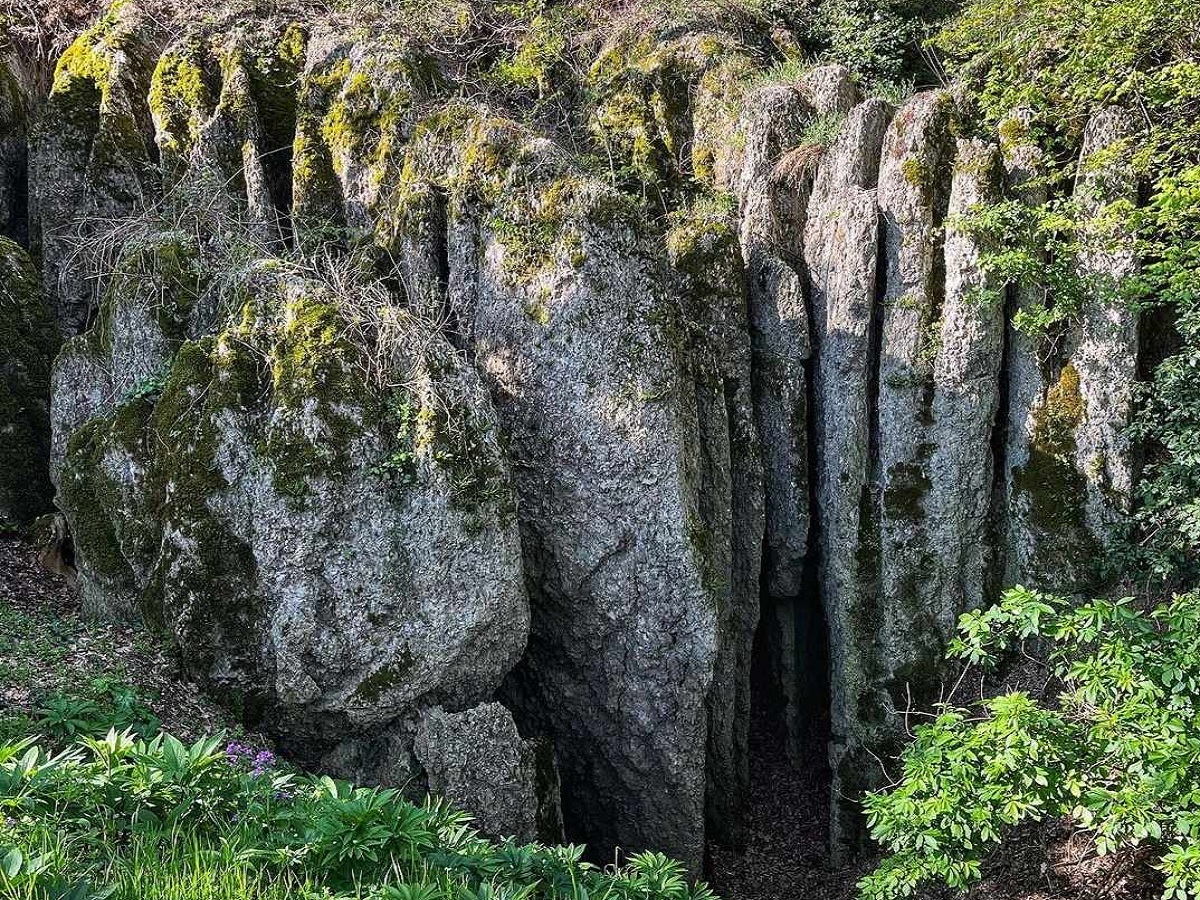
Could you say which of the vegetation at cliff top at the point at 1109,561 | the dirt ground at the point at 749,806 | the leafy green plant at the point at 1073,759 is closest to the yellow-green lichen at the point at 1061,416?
the vegetation at cliff top at the point at 1109,561

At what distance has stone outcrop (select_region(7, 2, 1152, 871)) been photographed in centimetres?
747

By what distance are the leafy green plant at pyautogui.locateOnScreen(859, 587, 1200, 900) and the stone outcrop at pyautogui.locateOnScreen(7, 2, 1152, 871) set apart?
8.00 feet

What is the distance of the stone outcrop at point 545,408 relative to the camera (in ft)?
24.5

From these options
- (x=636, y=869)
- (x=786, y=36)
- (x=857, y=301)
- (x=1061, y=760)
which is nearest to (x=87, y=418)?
(x=636, y=869)

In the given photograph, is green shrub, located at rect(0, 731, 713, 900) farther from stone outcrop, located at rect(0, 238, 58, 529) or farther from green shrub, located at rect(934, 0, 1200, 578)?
green shrub, located at rect(934, 0, 1200, 578)

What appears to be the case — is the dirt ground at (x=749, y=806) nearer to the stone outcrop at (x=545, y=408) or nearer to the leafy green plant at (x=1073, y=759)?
the stone outcrop at (x=545, y=408)

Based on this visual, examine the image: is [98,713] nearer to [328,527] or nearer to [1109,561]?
[328,527]

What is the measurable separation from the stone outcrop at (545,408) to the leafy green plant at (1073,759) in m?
2.44

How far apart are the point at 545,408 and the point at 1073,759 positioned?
16.7 feet

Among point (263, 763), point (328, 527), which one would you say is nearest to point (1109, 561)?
point (328, 527)

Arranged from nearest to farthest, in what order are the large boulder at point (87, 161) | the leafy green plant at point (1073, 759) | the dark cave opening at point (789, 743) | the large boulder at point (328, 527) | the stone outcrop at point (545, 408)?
the leafy green plant at point (1073, 759), the large boulder at point (328, 527), the stone outcrop at point (545, 408), the dark cave opening at point (789, 743), the large boulder at point (87, 161)

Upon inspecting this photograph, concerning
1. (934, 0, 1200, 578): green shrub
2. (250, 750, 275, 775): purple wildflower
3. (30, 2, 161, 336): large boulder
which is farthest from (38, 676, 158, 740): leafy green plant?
(934, 0, 1200, 578): green shrub

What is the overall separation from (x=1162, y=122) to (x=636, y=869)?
8716 mm

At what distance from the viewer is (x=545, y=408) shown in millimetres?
8305
